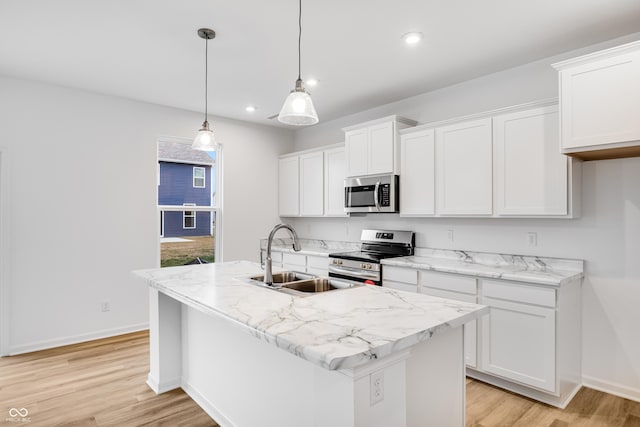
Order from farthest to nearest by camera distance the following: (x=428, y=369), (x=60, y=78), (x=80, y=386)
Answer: (x=60, y=78) → (x=80, y=386) → (x=428, y=369)

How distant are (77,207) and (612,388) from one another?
5.10m

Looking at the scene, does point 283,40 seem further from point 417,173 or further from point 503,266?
point 503,266

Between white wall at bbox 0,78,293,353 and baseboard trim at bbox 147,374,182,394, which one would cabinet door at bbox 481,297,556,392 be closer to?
baseboard trim at bbox 147,374,182,394

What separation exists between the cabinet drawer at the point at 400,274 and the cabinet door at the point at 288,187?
204 centimetres

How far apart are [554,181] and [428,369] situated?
1.96 metres

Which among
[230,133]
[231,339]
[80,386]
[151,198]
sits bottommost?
[80,386]

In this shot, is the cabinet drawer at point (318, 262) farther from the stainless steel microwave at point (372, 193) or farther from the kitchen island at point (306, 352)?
the kitchen island at point (306, 352)

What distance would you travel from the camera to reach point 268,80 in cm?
367

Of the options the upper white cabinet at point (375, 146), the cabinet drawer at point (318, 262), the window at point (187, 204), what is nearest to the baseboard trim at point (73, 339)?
the window at point (187, 204)

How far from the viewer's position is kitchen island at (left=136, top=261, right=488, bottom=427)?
1.26 m

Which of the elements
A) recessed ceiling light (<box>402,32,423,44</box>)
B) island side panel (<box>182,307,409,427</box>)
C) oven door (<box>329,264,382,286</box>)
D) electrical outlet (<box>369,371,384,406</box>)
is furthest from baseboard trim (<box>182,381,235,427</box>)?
recessed ceiling light (<box>402,32,423,44</box>)

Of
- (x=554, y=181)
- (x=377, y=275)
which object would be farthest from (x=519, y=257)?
(x=377, y=275)

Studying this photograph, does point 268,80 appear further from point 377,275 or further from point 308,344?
point 308,344

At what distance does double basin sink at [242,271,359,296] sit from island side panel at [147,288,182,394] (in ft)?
2.44
